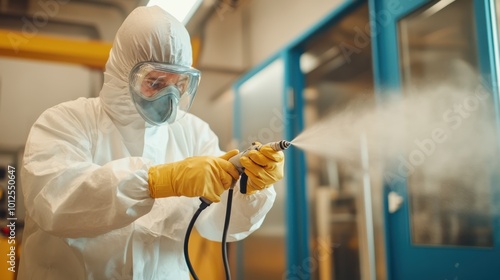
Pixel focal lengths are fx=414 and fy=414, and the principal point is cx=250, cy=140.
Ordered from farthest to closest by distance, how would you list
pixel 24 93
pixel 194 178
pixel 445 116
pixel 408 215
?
pixel 24 93 → pixel 408 215 → pixel 445 116 → pixel 194 178

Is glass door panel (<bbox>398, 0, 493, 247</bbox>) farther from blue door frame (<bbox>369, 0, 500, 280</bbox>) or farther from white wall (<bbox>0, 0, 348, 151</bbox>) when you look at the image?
white wall (<bbox>0, 0, 348, 151</bbox>)

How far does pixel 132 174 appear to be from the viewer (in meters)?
1.07

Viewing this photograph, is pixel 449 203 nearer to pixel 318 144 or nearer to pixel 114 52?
pixel 318 144

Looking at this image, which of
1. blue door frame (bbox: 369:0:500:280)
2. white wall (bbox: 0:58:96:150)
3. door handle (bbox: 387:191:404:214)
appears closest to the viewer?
blue door frame (bbox: 369:0:500:280)

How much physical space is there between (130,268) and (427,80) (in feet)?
5.05

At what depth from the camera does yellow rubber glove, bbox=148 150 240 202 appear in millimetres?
1038

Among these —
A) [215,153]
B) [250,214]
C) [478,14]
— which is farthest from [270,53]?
[250,214]

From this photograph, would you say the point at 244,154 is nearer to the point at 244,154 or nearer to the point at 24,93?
the point at 244,154

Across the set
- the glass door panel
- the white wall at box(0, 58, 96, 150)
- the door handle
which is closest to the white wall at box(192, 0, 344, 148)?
the white wall at box(0, 58, 96, 150)

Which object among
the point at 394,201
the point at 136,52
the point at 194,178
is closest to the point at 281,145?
the point at 194,178

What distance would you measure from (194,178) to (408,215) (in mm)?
1286

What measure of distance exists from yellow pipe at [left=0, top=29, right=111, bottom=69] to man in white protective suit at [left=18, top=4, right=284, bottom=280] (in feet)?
5.16

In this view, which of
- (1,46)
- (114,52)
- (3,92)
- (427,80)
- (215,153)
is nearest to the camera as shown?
(114,52)

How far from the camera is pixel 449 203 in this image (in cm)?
180
